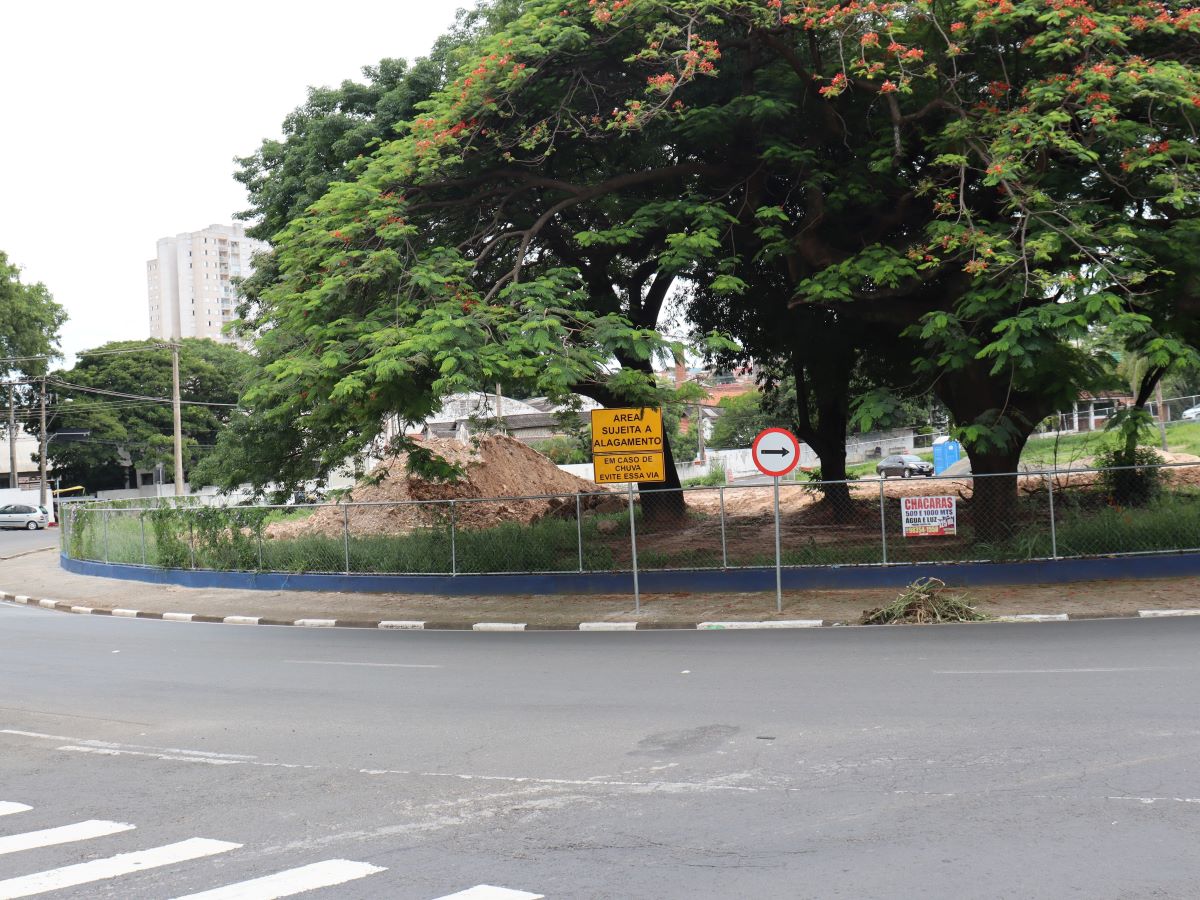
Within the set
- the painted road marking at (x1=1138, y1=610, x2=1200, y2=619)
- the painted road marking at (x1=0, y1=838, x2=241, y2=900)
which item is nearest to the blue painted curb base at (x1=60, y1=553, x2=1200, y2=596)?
the painted road marking at (x1=1138, y1=610, x2=1200, y2=619)

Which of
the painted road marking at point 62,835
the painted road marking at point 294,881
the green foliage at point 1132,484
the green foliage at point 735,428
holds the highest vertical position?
the green foliage at point 735,428

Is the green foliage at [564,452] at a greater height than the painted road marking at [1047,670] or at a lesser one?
greater

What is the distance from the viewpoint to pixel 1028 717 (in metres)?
8.58

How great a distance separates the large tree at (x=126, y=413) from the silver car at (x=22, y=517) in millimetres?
10672

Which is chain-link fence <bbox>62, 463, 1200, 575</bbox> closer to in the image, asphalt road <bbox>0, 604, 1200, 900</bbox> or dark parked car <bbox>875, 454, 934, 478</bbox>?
asphalt road <bbox>0, 604, 1200, 900</bbox>

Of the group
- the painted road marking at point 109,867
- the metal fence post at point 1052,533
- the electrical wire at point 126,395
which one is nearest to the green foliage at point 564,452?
the electrical wire at point 126,395

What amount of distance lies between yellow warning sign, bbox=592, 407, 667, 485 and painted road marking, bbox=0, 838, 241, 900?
1085cm

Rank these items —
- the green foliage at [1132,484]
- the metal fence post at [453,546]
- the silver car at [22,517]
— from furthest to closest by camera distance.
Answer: the silver car at [22,517] → the metal fence post at [453,546] → the green foliage at [1132,484]

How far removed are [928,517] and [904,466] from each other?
3866 cm

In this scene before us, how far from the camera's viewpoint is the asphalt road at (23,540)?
1626 inches

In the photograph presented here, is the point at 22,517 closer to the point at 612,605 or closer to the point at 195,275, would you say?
the point at 612,605

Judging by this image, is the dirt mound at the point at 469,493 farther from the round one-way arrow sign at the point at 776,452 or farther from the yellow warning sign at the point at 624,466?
the round one-way arrow sign at the point at 776,452

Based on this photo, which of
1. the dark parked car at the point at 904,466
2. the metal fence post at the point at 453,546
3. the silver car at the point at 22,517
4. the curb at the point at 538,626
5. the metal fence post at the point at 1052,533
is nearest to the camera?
the curb at the point at 538,626

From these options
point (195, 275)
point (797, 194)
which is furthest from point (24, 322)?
point (195, 275)
